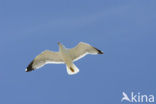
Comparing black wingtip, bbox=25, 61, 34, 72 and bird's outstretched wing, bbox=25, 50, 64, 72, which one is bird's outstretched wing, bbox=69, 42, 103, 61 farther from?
black wingtip, bbox=25, 61, 34, 72

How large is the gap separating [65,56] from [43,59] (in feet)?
3.07

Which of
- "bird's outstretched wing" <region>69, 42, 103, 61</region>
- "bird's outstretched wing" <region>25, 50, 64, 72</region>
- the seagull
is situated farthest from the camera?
"bird's outstretched wing" <region>25, 50, 64, 72</region>

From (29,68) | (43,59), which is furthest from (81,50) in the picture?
(29,68)

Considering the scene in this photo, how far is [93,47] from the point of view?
60.5ft

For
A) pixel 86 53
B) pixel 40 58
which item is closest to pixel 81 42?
pixel 86 53

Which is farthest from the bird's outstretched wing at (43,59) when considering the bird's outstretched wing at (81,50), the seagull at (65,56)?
the bird's outstretched wing at (81,50)

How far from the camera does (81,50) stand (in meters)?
A: 18.6

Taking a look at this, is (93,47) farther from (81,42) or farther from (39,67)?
(39,67)

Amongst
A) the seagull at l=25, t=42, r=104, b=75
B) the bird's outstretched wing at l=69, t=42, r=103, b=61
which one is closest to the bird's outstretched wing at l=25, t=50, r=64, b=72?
the seagull at l=25, t=42, r=104, b=75

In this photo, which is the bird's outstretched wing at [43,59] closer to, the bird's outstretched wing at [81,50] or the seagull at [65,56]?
the seagull at [65,56]

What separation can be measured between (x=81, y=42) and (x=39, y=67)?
1.78 m

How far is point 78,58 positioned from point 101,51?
94 cm

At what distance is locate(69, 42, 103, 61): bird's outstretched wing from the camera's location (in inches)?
728

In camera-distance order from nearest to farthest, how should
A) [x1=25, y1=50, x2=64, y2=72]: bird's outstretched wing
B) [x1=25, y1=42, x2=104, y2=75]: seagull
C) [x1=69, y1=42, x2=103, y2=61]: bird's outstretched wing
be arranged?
[x1=25, y1=42, x2=104, y2=75]: seagull → [x1=69, y1=42, x2=103, y2=61]: bird's outstretched wing → [x1=25, y1=50, x2=64, y2=72]: bird's outstretched wing
